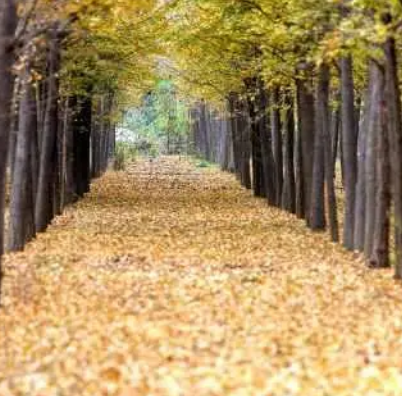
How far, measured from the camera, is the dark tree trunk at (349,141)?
20.0 m

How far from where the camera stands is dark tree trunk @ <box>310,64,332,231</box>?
2305cm

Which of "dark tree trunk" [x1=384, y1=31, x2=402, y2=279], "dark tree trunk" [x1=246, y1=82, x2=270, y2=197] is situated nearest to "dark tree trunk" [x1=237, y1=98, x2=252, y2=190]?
"dark tree trunk" [x1=246, y1=82, x2=270, y2=197]

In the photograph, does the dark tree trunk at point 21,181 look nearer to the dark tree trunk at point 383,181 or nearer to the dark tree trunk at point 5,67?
the dark tree trunk at point 5,67

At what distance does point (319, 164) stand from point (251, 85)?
11385 mm

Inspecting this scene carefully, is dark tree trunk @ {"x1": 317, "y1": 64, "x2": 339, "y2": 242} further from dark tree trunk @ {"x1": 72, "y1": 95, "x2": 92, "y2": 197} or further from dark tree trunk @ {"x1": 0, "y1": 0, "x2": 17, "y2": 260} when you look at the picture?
dark tree trunk @ {"x1": 72, "y1": 95, "x2": 92, "y2": 197}

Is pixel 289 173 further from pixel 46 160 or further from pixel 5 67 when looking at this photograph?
pixel 5 67

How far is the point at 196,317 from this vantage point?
1163 cm

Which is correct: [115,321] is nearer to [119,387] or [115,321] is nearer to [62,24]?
[119,387]

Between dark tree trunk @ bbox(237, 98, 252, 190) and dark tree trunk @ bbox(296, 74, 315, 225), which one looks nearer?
dark tree trunk @ bbox(296, 74, 315, 225)

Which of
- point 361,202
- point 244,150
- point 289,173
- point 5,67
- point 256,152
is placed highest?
point 5,67

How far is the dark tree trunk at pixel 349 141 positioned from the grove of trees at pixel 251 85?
0.03m

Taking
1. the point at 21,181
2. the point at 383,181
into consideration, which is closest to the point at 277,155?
the point at 21,181

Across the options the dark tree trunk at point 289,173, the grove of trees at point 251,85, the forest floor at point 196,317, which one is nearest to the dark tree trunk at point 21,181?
the grove of trees at point 251,85

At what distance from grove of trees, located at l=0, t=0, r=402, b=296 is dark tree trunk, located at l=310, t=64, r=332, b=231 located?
0.10 ft
